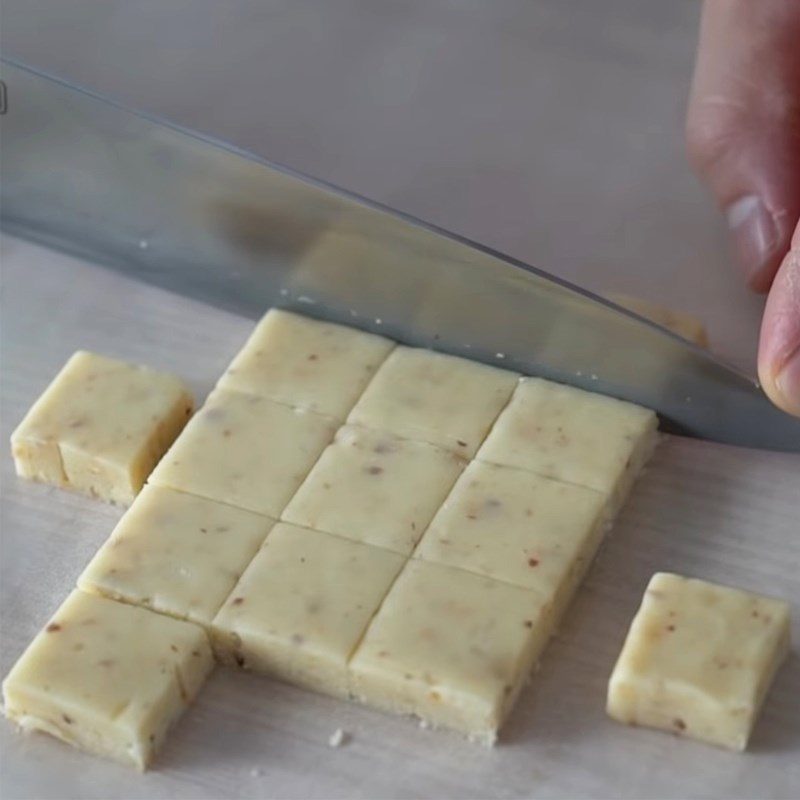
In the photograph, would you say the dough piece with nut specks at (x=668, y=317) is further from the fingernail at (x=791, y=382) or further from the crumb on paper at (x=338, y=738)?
the crumb on paper at (x=338, y=738)

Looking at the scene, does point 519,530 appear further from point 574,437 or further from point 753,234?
point 753,234

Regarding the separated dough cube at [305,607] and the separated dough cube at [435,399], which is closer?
the separated dough cube at [305,607]

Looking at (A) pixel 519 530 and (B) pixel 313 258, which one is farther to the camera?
(B) pixel 313 258

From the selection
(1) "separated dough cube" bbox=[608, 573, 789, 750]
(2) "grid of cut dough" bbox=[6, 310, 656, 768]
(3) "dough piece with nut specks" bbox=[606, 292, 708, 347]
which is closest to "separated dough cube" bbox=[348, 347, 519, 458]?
(2) "grid of cut dough" bbox=[6, 310, 656, 768]

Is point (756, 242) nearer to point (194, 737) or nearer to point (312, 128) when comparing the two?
point (312, 128)

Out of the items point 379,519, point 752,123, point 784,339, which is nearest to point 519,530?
point 379,519

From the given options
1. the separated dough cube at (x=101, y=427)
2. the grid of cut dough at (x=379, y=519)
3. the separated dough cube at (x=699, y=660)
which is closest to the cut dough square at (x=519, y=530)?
the grid of cut dough at (x=379, y=519)

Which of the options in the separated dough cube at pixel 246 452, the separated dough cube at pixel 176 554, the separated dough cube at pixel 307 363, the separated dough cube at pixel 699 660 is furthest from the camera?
the separated dough cube at pixel 307 363
